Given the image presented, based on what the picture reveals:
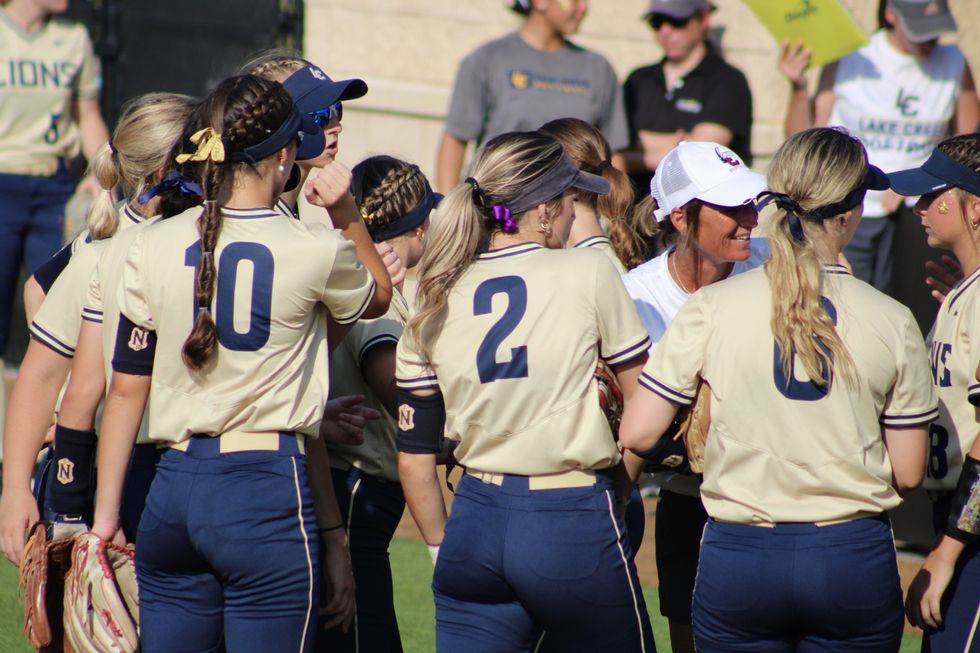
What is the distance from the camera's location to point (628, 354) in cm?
304

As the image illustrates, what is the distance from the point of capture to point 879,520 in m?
2.89

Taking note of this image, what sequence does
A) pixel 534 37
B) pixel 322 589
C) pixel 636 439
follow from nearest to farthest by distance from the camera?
pixel 636 439 → pixel 322 589 → pixel 534 37

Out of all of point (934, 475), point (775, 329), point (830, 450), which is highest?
point (775, 329)

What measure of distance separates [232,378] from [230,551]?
400 millimetres

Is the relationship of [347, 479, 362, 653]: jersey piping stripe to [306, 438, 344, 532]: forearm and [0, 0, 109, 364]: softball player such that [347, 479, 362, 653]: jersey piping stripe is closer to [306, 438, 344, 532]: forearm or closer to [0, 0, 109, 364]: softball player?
[306, 438, 344, 532]: forearm

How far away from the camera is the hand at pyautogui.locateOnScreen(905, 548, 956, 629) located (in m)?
3.06

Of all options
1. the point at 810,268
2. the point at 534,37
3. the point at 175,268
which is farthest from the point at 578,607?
the point at 534,37

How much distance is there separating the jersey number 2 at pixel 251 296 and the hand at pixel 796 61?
4.77 m

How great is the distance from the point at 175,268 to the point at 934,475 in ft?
6.58

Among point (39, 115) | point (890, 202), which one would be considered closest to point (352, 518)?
point (39, 115)

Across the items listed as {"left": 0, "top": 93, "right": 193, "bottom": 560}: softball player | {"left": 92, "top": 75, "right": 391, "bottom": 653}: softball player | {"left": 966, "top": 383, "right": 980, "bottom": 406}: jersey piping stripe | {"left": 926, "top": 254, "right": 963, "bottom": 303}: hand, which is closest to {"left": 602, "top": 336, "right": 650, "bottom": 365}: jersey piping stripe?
{"left": 92, "top": 75, "right": 391, "bottom": 653}: softball player

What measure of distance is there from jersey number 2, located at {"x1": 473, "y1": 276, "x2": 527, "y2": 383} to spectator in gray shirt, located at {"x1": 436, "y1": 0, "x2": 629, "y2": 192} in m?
3.86

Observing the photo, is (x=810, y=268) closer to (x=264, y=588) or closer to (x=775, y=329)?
(x=775, y=329)

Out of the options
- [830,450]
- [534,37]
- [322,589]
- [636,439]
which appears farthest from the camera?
[534,37]
